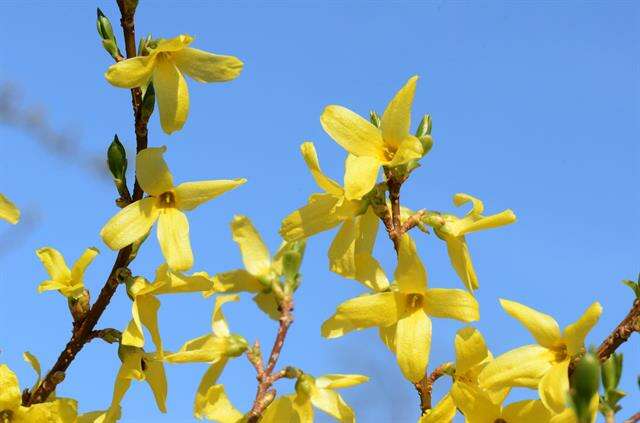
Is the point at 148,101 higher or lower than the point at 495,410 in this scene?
higher

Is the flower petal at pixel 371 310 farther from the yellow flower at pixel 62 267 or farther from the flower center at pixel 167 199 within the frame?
the yellow flower at pixel 62 267

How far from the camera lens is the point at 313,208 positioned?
2.02 metres

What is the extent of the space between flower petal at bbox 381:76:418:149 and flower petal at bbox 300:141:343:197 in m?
0.19

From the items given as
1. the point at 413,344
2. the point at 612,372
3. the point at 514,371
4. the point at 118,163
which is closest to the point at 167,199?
the point at 118,163

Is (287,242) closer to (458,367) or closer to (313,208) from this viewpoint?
(313,208)

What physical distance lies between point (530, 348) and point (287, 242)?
630mm

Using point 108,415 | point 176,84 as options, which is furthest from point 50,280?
point 176,84

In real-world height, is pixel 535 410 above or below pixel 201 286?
below

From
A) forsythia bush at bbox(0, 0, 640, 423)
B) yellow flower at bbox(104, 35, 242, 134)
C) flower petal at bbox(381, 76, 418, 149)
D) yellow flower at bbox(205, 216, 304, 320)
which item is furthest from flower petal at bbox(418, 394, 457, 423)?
yellow flower at bbox(104, 35, 242, 134)

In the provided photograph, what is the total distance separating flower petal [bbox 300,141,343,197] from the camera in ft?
6.61

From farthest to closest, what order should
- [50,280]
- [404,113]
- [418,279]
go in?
[50,280]
[404,113]
[418,279]

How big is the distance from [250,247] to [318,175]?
0.24 m

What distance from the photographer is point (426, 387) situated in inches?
79.2

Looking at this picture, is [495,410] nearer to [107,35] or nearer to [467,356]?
[467,356]
